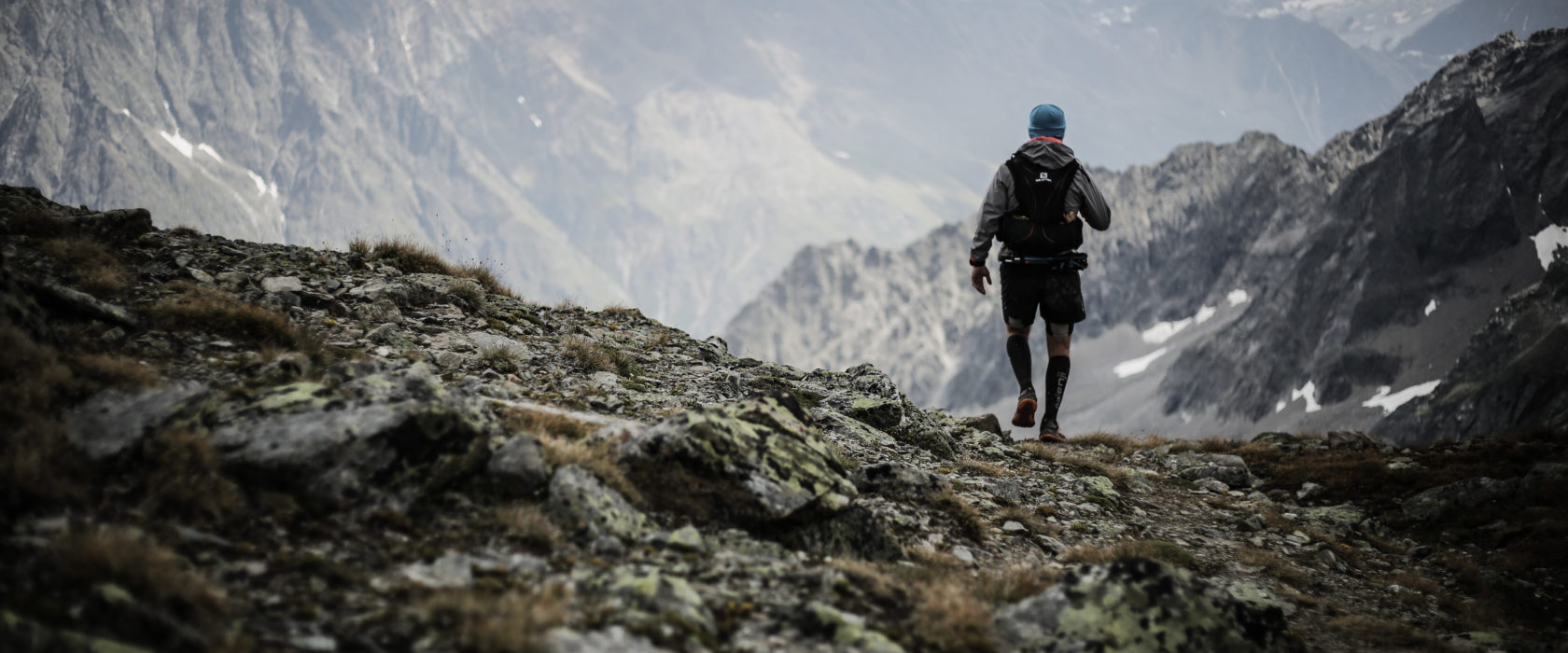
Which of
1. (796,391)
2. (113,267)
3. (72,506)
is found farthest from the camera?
(796,391)

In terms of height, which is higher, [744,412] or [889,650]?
[744,412]

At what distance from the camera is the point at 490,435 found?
5.83 meters

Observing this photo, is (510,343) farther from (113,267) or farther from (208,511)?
(208,511)

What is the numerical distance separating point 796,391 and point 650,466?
619 centimetres

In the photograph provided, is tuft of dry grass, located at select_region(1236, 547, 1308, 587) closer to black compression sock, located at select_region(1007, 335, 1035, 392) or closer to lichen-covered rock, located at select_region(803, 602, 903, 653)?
black compression sock, located at select_region(1007, 335, 1035, 392)

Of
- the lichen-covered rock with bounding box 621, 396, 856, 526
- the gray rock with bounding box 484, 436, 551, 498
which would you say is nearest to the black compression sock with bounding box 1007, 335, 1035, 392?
the lichen-covered rock with bounding box 621, 396, 856, 526

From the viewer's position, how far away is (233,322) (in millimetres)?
7555

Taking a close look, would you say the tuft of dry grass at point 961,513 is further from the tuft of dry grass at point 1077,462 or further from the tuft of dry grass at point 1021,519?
the tuft of dry grass at point 1077,462

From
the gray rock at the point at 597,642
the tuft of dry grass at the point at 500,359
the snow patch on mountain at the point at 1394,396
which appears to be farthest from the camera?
the snow patch on mountain at the point at 1394,396

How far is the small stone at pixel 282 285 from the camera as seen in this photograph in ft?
32.1

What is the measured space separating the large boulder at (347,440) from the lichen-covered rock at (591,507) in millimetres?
670

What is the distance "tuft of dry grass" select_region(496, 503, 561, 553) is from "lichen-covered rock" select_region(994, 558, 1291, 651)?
9.79 feet

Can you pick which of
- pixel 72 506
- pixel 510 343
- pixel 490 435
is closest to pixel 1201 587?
pixel 490 435

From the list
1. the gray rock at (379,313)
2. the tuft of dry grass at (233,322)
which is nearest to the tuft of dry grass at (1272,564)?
the tuft of dry grass at (233,322)
